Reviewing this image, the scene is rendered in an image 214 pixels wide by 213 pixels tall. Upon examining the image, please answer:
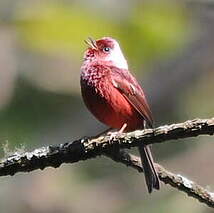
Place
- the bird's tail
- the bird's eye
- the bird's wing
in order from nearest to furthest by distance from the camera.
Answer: the bird's tail
the bird's wing
the bird's eye

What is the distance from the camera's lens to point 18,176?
10492 mm

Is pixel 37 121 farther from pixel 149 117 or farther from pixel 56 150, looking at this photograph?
pixel 56 150

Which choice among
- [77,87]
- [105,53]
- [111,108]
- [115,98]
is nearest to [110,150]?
[111,108]

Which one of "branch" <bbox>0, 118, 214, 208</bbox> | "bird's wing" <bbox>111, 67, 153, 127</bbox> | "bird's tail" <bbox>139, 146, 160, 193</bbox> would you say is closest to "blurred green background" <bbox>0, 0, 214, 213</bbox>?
"bird's wing" <bbox>111, 67, 153, 127</bbox>

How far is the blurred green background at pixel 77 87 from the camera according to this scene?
951cm

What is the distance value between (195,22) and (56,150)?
7736mm

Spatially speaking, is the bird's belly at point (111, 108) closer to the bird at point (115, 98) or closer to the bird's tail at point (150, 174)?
the bird at point (115, 98)

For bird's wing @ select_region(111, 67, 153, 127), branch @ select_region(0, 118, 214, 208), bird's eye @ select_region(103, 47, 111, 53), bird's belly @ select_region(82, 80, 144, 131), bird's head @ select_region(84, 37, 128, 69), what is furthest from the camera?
bird's eye @ select_region(103, 47, 111, 53)

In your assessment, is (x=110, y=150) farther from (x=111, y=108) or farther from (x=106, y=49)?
(x=106, y=49)

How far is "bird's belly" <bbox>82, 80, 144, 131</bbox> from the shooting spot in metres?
5.48

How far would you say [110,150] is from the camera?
419 centimetres

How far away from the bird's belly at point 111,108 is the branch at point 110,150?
96cm

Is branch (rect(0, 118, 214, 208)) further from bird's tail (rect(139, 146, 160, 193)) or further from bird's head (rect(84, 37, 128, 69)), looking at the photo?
bird's head (rect(84, 37, 128, 69))

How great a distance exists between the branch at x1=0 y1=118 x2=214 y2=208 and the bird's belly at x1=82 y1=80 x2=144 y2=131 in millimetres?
958
